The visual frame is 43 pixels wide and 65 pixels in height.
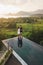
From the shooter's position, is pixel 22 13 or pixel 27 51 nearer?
pixel 27 51

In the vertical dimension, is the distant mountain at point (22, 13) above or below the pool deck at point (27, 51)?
above

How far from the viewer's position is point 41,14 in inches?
138

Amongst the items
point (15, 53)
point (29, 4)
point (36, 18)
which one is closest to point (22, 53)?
point (15, 53)

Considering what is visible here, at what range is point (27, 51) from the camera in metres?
3.29

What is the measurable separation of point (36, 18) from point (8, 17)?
1.89 feet

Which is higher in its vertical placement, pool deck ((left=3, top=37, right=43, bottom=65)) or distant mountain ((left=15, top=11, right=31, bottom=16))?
distant mountain ((left=15, top=11, right=31, bottom=16))

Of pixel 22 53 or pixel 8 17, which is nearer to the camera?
pixel 22 53

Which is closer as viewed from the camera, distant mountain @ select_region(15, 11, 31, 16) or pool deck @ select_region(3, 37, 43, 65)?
pool deck @ select_region(3, 37, 43, 65)


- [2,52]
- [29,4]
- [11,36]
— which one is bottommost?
[2,52]

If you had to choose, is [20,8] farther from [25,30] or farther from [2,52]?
[2,52]

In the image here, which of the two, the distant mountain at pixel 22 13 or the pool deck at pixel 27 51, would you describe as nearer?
the pool deck at pixel 27 51

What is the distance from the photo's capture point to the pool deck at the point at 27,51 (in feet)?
10.0

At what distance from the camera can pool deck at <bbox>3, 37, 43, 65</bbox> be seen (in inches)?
120

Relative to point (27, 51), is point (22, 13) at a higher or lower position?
higher
